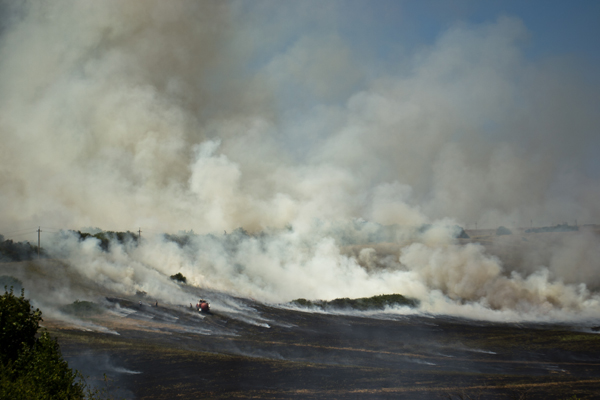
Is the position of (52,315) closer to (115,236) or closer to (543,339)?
(115,236)

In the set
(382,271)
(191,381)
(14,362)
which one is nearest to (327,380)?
(191,381)

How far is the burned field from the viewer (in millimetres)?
48312

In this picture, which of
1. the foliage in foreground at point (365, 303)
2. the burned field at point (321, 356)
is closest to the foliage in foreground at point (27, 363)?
the burned field at point (321, 356)

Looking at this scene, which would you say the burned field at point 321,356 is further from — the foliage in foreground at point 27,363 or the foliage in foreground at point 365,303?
the foliage in foreground at point 27,363

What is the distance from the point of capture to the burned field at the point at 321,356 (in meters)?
48.3

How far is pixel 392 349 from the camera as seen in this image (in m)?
67.8

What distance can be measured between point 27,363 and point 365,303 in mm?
92502

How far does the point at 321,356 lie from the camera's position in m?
62.4

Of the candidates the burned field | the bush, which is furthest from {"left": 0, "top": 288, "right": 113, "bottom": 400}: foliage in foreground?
the burned field

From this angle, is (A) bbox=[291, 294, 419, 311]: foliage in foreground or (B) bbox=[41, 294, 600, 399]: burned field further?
(A) bbox=[291, 294, 419, 311]: foliage in foreground

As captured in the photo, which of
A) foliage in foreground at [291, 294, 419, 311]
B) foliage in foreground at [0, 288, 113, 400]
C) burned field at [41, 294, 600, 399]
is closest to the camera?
foliage in foreground at [0, 288, 113, 400]

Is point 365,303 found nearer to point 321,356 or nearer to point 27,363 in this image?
point 321,356

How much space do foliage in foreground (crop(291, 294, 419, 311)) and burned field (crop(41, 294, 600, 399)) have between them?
651 inches

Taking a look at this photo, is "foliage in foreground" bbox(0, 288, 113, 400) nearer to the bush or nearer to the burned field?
the bush
